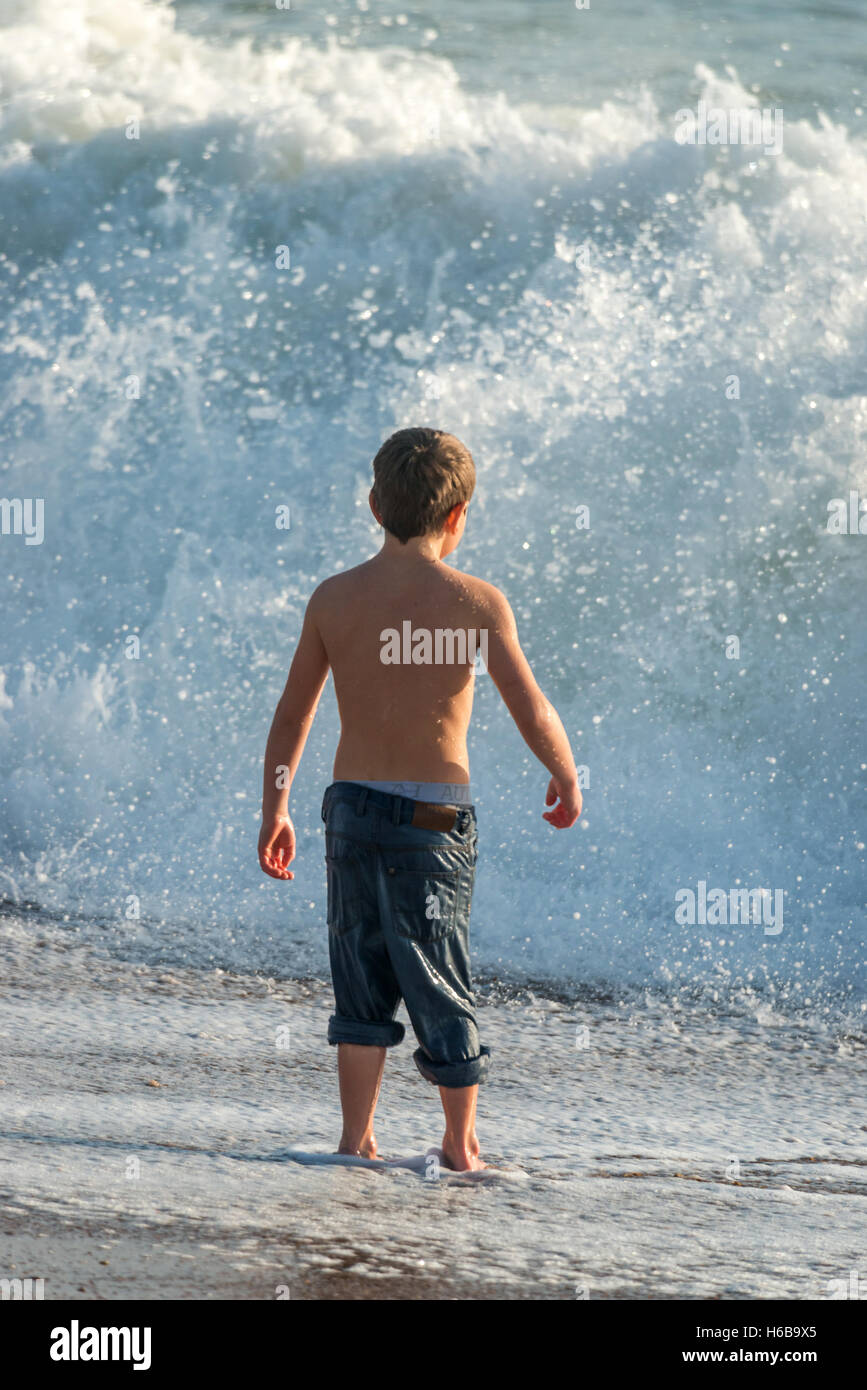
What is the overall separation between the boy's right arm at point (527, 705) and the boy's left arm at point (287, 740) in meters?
0.33

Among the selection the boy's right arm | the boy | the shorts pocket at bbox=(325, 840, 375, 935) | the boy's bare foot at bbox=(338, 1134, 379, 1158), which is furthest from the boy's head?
the boy's bare foot at bbox=(338, 1134, 379, 1158)

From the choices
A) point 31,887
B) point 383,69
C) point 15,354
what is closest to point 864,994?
point 31,887

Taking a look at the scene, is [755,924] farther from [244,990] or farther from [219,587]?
[219,587]

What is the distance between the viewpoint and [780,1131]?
3.21m

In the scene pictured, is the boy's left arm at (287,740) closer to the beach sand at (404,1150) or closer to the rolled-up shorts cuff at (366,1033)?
the rolled-up shorts cuff at (366,1033)

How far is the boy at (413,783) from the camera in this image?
2457 mm

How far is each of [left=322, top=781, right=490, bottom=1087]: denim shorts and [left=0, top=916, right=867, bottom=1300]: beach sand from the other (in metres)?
0.25

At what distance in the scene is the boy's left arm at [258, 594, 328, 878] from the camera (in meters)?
2.59

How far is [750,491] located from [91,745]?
118 inches

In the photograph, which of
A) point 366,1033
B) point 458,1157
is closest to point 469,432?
point 366,1033

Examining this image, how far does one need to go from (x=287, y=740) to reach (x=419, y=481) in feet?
1.79

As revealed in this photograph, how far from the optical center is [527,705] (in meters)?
2.51

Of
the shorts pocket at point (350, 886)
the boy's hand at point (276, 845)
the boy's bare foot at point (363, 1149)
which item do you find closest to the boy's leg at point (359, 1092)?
the boy's bare foot at point (363, 1149)

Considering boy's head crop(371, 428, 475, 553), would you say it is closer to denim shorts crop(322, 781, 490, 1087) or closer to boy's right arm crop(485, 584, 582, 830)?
boy's right arm crop(485, 584, 582, 830)
